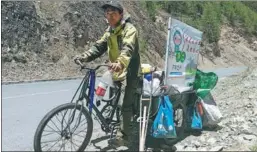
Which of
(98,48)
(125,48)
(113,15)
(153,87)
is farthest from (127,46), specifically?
(153,87)

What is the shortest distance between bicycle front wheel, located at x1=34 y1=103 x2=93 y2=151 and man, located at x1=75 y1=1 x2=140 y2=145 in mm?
590

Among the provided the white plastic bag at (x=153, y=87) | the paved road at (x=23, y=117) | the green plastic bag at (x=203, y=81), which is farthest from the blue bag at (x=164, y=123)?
the green plastic bag at (x=203, y=81)

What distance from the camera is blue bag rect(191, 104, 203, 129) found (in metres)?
6.85

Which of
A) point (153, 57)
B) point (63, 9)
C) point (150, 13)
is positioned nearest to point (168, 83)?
point (63, 9)

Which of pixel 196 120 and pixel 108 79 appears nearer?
pixel 108 79

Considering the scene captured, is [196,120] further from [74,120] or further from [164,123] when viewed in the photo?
[74,120]

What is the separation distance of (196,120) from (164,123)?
3.74 ft

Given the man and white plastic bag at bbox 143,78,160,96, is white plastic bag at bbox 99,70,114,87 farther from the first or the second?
white plastic bag at bbox 143,78,160,96

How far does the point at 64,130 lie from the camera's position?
5.18 metres

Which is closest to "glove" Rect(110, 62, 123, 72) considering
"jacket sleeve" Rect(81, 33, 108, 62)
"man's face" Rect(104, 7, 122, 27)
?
"man's face" Rect(104, 7, 122, 27)

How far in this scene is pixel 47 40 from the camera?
26781mm

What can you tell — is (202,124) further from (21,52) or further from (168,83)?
(21,52)

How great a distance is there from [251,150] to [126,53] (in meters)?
2.23

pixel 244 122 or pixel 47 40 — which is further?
pixel 47 40
